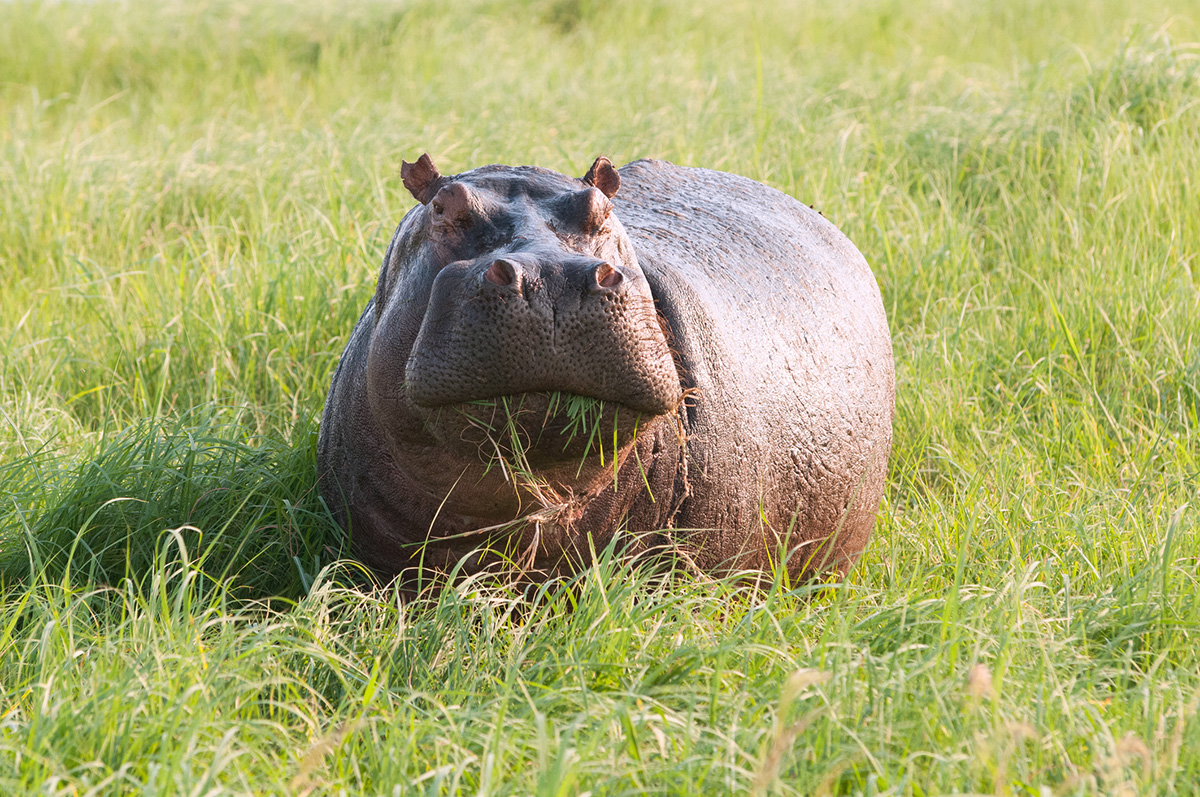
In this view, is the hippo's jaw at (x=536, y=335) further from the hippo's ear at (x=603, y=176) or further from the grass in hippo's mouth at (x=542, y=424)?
the hippo's ear at (x=603, y=176)

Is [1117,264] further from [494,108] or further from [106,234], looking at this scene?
[106,234]

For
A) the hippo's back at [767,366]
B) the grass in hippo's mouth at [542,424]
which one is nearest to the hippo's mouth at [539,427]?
the grass in hippo's mouth at [542,424]

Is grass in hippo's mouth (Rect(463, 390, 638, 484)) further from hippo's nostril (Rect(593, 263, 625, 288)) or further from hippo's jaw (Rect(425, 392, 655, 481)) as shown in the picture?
hippo's nostril (Rect(593, 263, 625, 288))

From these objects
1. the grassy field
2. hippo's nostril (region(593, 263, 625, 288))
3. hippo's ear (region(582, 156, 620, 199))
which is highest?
hippo's ear (region(582, 156, 620, 199))

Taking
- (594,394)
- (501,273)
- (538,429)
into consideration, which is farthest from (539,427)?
(501,273)

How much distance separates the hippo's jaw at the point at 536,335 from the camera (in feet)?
9.17

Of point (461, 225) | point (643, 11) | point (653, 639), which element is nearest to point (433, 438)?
point (461, 225)

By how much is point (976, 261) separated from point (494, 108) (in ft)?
10.7

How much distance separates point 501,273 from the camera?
2803mm

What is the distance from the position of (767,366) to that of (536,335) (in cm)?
115

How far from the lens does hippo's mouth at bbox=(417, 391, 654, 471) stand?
292cm

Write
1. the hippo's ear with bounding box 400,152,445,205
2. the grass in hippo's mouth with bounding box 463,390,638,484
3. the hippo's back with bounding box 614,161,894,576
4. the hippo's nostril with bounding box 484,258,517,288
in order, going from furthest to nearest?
1. the hippo's ear with bounding box 400,152,445,205
2. the hippo's back with bounding box 614,161,894,576
3. the grass in hippo's mouth with bounding box 463,390,638,484
4. the hippo's nostril with bounding box 484,258,517,288

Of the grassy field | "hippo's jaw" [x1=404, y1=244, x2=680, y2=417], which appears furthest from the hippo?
the grassy field

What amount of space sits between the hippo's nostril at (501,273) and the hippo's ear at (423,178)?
2.78 feet
